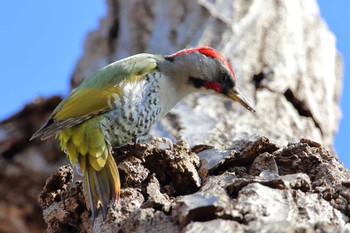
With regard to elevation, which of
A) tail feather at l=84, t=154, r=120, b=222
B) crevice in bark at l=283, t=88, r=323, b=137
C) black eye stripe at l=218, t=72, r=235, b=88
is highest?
black eye stripe at l=218, t=72, r=235, b=88

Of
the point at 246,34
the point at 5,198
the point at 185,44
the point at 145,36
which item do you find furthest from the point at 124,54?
the point at 5,198

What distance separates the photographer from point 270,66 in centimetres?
396

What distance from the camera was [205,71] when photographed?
141 inches

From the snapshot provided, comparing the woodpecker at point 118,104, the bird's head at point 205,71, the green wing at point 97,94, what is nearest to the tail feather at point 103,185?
the woodpecker at point 118,104

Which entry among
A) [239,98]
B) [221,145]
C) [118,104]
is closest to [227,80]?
[239,98]

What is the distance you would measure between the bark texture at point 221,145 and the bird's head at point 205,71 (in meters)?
0.15

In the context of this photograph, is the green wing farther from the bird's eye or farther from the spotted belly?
the bird's eye

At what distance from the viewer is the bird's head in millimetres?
3508

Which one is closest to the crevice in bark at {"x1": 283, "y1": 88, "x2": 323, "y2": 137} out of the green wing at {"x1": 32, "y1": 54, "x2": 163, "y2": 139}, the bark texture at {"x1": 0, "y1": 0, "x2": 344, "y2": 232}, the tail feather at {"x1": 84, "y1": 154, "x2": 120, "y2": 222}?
the bark texture at {"x1": 0, "y1": 0, "x2": 344, "y2": 232}

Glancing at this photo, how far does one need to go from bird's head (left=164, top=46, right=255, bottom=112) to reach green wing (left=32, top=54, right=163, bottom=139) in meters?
0.18

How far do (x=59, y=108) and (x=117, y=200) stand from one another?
A: 90 centimetres

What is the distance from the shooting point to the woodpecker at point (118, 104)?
2.56 m

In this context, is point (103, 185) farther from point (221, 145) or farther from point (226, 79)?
point (226, 79)

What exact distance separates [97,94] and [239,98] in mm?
816
